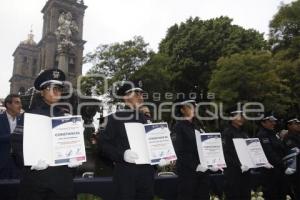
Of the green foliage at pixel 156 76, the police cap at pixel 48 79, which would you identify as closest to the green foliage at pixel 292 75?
the green foliage at pixel 156 76

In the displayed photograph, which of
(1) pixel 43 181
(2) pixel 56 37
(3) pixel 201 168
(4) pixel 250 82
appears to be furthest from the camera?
(2) pixel 56 37

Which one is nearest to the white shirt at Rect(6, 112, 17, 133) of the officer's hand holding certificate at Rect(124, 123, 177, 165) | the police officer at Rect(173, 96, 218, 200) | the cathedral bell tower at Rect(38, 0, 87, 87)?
the officer's hand holding certificate at Rect(124, 123, 177, 165)

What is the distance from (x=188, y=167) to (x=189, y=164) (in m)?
0.06

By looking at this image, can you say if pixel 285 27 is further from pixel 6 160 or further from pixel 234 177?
pixel 6 160

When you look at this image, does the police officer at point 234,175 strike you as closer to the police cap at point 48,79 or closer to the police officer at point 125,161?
the police officer at point 125,161

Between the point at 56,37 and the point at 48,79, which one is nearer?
the point at 48,79

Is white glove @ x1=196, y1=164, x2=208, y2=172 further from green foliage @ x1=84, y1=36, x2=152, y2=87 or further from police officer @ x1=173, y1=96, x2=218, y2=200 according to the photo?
green foliage @ x1=84, y1=36, x2=152, y2=87

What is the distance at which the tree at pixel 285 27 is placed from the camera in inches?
1575

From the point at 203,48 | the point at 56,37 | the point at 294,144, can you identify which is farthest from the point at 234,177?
the point at 56,37

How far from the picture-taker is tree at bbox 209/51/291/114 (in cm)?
3491

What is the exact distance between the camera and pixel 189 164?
6801 millimetres

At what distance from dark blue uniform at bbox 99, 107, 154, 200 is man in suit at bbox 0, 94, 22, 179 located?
2.25 m

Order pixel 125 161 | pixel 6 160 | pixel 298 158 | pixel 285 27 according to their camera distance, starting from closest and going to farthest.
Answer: pixel 125 161 → pixel 6 160 → pixel 298 158 → pixel 285 27

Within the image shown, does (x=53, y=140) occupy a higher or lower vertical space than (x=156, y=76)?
lower
